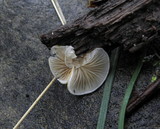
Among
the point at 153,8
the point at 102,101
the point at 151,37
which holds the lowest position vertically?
the point at 102,101

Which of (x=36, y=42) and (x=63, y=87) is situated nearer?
(x=63, y=87)

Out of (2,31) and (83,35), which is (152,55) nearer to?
(83,35)

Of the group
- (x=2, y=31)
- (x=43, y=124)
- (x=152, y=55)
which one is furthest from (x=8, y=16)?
(x=152, y=55)

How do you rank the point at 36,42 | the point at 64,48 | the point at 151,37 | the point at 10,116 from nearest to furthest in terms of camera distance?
the point at 151,37 → the point at 64,48 → the point at 10,116 → the point at 36,42

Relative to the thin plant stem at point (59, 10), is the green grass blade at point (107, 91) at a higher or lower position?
lower

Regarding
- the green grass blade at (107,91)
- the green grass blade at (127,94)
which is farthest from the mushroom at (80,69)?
the green grass blade at (127,94)

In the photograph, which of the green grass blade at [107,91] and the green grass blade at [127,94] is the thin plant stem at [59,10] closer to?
the green grass blade at [107,91]

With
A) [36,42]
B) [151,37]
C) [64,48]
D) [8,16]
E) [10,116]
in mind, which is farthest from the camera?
[8,16]

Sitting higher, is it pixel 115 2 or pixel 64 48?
pixel 115 2
